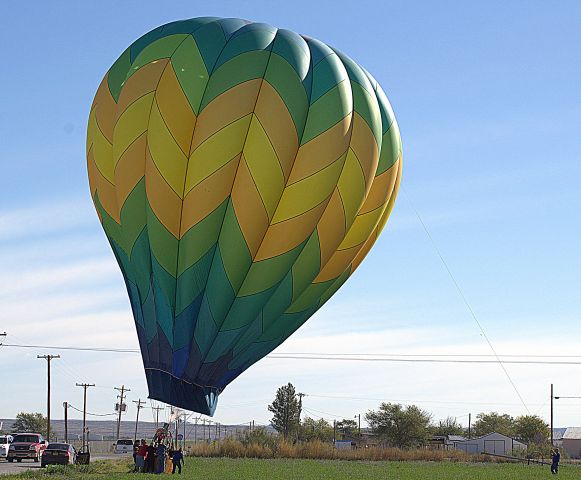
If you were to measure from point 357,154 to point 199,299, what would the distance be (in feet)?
16.3

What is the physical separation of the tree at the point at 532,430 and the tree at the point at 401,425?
2332cm

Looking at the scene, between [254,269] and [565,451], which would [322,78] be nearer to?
[254,269]

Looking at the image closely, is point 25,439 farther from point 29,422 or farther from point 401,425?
point 29,422

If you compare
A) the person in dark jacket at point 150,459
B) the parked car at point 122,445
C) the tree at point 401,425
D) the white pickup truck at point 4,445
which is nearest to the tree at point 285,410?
the tree at point 401,425

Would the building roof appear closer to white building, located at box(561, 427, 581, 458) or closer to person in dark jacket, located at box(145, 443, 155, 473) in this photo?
white building, located at box(561, 427, 581, 458)

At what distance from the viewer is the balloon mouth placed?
25031mm

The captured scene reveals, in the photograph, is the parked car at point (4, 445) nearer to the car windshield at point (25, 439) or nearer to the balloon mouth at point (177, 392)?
the car windshield at point (25, 439)

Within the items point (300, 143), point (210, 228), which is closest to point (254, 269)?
point (210, 228)

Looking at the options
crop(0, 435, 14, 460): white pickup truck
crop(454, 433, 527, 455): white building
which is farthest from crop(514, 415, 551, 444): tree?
crop(0, 435, 14, 460): white pickup truck

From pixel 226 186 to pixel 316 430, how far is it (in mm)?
120841

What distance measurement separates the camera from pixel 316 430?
5610 inches

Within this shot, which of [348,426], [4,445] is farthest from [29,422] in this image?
[4,445]

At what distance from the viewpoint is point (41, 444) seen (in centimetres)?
5806

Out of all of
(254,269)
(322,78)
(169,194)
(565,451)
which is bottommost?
(565,451)
